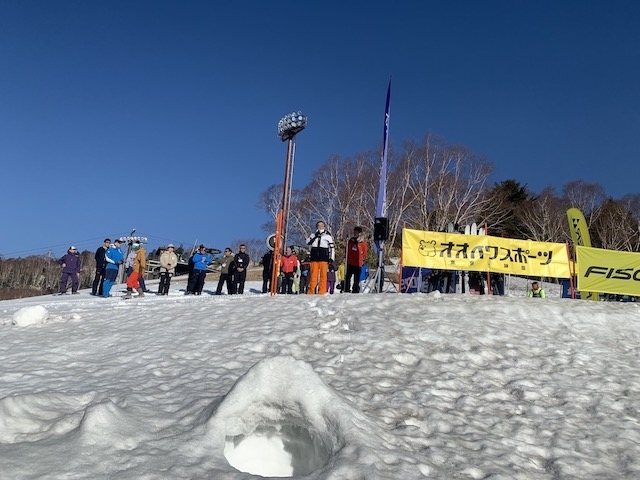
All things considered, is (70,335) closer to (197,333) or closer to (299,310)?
(197,333)

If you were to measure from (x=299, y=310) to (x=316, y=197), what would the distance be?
37.5 metres

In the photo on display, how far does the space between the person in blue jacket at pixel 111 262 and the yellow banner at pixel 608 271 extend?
12.8 m

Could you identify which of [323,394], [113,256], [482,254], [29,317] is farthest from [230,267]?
[323,394]

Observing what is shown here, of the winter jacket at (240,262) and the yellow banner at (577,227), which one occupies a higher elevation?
the yellow banner at (577,227)

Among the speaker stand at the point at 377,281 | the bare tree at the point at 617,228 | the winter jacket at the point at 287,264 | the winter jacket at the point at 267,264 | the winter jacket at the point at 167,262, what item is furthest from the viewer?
the bare tree at the point at 617,228

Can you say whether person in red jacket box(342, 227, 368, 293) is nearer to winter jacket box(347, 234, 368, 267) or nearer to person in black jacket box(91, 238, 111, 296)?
winter jacket box(347, 234, 368, 267)

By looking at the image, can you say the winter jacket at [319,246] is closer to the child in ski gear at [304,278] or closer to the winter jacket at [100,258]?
the winter jacket at [100,258]

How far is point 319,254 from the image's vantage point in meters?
12.2

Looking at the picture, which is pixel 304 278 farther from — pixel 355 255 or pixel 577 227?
pixel 577 227

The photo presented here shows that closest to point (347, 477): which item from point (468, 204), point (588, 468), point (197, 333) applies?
point (588, 468)

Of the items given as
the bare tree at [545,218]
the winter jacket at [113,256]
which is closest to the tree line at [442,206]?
the bare tree at [545,218]

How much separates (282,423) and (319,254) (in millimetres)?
8084

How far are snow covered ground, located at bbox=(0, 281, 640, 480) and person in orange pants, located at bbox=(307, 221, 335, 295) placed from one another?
284 cm

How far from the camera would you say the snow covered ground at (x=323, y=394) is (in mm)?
3613
